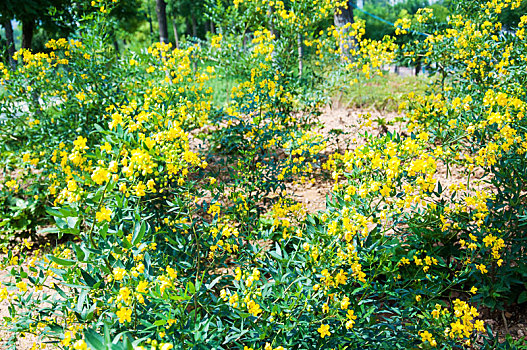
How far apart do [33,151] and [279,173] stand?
2533mm

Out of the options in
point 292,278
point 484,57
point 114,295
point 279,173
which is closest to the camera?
point 114,295

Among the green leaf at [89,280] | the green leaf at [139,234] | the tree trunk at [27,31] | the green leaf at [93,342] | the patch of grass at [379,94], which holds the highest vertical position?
the tree trunk at [27,31]

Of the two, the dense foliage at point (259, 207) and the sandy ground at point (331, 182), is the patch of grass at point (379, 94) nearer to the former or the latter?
the sandy ground at point (331, 182)

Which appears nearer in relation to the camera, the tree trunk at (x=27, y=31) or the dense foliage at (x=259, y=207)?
the dense foliage at (x=259, y=207)

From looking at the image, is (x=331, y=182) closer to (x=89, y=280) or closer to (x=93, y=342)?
(x=89, y=280)

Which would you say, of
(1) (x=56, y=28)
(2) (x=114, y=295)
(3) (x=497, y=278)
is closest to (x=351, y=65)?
(3) (x=497, y=278)

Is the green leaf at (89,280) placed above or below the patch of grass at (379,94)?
above

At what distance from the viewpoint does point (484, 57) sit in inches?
133

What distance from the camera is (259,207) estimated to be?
3404mm

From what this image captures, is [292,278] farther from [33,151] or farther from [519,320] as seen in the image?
[33,151]

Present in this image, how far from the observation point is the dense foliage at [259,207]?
1.68m

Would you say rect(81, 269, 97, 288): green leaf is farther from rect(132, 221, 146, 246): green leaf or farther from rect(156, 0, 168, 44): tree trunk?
rect(156, 0, 168, 44): tree trunk

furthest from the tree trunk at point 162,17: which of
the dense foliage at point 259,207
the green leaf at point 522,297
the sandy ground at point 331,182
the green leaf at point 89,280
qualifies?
the green leaf at point 522,297

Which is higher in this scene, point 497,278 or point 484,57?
point 484,57
